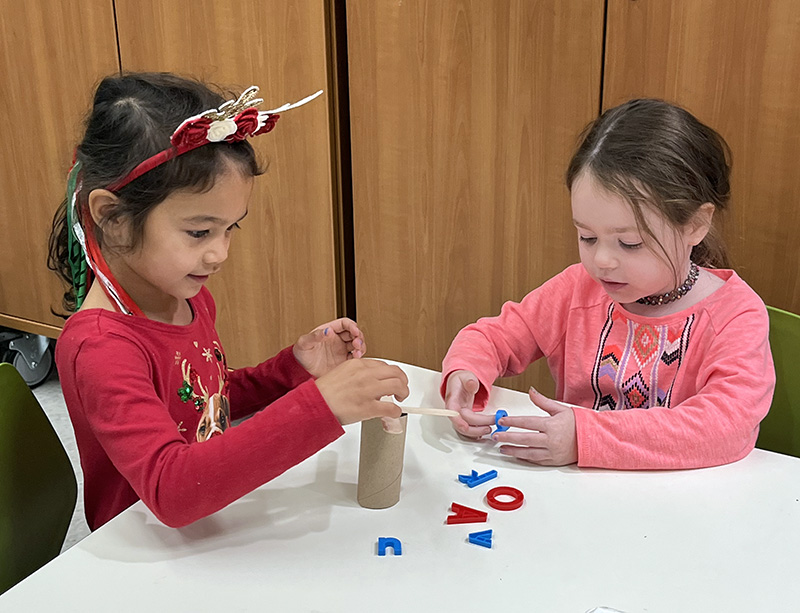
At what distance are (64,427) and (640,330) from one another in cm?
174

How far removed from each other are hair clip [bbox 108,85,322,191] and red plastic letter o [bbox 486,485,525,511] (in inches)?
19.1

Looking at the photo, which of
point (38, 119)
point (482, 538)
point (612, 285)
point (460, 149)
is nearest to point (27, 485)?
point (482, 538)

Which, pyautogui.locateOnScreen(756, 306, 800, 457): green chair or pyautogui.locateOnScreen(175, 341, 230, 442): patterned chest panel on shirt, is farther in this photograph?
pyautogui.locateOnScreen(756, 306, 800, 457): green chair

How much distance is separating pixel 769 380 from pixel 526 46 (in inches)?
36.7

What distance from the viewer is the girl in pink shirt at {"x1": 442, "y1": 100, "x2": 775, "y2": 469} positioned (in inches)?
38.9

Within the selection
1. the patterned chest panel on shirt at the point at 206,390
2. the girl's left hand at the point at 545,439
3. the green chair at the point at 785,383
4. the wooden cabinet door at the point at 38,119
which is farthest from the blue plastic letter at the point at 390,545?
the wooden cabinet door at the point at 38,119

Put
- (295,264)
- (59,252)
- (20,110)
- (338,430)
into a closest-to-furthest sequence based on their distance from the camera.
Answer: (338,430) → (59,252) → (295,264) → (20,110)

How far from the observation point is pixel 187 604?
2.48ft

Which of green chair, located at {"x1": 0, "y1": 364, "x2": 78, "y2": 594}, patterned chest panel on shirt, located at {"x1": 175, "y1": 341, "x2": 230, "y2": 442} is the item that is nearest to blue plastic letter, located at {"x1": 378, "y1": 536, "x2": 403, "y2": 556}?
patterned chest panel on shirt, located at {"x1": 175, "y1": 341, "x2": 230, "y2": 442}

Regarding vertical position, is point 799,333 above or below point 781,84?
below

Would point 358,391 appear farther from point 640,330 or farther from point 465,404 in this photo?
point 640,330

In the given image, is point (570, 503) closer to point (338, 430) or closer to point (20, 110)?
point (338, 430)

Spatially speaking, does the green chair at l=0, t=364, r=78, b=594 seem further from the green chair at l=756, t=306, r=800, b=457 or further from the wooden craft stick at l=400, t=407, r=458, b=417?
the green chair at l=756, t=306, r=800, b=457

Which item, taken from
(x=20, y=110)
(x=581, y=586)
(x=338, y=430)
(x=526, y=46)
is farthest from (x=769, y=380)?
(x=20, y=110)
